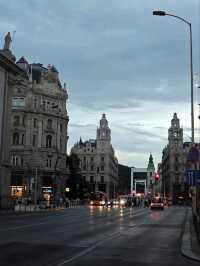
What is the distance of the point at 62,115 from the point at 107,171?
80.1m

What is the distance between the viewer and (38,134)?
106 m

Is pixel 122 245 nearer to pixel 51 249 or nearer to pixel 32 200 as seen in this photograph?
pixel 51 249

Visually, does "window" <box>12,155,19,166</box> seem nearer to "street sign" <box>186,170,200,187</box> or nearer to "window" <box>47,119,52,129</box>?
"window" <box>47,119,52,129</box>

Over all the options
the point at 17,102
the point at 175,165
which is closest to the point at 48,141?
the point at 17,102

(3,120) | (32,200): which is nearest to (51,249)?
(3,120)

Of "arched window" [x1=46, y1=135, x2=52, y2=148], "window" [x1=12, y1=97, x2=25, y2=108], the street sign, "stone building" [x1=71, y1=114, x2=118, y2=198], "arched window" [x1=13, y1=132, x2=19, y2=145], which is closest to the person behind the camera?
the street sign

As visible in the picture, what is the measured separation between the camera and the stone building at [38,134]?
101 m

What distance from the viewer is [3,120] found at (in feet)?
202

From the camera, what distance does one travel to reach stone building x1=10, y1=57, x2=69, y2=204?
101 meters

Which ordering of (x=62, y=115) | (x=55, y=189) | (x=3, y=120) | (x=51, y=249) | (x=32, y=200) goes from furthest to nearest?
(x=62, y=115)
(x=55, y=189)
(x=32, y=200)
(x=3, y=120)
(x=51, y=249)

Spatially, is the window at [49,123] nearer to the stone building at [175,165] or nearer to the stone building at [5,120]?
the stone building at [5,120]

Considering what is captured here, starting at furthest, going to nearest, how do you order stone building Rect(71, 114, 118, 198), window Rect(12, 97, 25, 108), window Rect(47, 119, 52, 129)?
stone building Rect(71, 114, 118, 198) < window Rect(47, 119, 52, 129) < window Rect(12, 97, 25, 108)

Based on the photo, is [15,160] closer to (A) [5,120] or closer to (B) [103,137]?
(A) [5,120]

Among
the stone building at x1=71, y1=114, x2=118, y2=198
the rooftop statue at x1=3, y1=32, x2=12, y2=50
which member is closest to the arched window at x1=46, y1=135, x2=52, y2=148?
the rooftop statue at x1=3, y1=32, x2=12, y2=50
